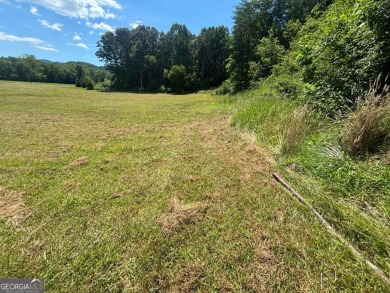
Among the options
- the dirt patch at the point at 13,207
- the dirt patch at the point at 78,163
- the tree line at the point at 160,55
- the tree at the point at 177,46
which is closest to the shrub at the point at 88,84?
the tree line at the point at 160,55

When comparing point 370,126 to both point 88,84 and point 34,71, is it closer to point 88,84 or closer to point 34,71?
point 88,84

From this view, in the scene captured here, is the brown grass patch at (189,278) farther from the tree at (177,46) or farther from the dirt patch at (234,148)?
the tree at (177,46)

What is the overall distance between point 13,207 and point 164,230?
197 cm

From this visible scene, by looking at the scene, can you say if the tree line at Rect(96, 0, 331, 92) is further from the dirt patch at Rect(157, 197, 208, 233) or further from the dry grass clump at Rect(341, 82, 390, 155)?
the dirt patch at Rect(157, 197, 208, 233)

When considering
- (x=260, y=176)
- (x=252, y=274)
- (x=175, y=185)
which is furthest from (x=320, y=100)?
(x=252, y=274)

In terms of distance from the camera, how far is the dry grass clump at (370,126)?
282 centimetres

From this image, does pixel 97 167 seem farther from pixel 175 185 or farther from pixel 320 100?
pixel 320 100

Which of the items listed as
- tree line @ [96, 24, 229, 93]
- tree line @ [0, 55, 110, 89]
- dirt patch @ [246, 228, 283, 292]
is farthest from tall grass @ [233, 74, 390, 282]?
tree line @ [0, 55, 110, 89]

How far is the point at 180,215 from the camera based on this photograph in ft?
7.50

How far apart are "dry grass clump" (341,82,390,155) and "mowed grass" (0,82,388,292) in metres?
1.28

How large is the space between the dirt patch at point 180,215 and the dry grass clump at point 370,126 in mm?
2441

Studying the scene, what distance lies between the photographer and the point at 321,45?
4.97 meters

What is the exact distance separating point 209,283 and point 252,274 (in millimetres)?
364

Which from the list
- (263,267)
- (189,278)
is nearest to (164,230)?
(189,278)
